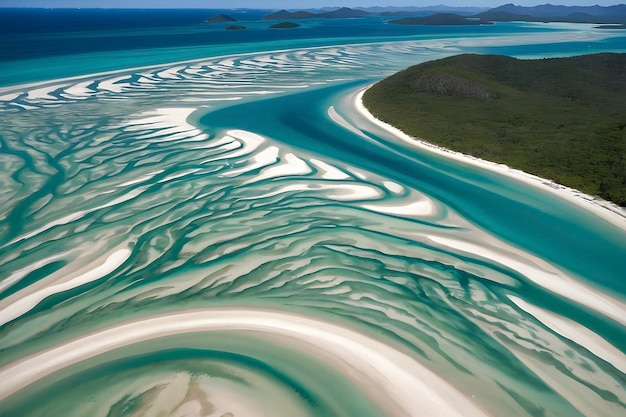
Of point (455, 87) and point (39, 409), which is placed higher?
point (455, 87)

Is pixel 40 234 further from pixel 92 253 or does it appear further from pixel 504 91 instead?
pixel 504 91

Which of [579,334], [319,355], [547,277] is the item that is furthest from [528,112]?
[319,355]

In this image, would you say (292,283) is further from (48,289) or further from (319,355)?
(48,289)

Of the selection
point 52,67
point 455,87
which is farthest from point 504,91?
point 52,67

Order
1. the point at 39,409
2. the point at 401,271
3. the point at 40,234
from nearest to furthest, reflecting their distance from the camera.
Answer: the point at 39,409 < the point at 401,271 < the point at 40,234

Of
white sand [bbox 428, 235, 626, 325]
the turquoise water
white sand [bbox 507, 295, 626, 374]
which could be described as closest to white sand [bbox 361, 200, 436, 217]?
the turquoise water

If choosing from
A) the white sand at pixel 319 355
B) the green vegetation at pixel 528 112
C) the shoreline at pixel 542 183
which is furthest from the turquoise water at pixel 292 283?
the green vegetation at pixel 528 112

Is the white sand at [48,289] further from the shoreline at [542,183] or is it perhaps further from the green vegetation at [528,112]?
the green vegetation at [528,112]

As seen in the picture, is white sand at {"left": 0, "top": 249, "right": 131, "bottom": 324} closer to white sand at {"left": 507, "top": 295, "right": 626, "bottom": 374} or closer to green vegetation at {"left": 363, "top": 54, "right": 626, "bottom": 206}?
white sand at {"left": 507, "top": 295, "right": 626, "bottom": 374}
